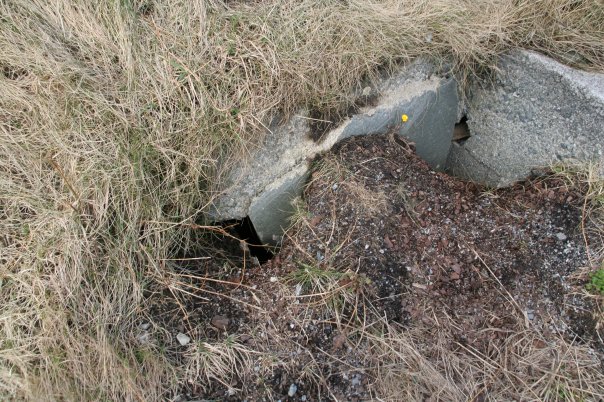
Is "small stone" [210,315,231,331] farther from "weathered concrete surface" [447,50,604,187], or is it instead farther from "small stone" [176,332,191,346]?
"weathered concrete surface" [447,50,604,187]

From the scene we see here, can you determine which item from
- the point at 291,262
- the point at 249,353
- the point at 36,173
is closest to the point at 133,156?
the point at 36,173

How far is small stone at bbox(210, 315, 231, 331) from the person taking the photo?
215 cm

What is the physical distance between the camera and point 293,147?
8.45 ft

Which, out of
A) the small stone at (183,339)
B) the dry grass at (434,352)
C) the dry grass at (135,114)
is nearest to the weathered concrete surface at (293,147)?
the dry grass at (135,114)

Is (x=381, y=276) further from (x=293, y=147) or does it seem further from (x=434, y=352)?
(x=293, y=147)

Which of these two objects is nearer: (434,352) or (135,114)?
(434,352)

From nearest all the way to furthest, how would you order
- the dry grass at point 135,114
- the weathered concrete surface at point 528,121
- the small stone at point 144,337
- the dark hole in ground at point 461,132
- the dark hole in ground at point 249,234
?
the dry grass at point 135,114
the small stone at point 144,337
the weathered concrete surface at point 528,121
the dark hole in ground at point 249,234
the dark hole in ground at point 461,132

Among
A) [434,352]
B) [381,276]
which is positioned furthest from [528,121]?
[434,352]

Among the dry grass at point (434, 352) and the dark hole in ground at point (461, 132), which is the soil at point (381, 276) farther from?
the dark hole in ground at point (461, 132)

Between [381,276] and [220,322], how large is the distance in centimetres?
71

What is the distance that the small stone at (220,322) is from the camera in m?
2.15

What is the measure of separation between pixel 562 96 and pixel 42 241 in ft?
8.10

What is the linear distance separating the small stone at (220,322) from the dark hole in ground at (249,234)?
0.56 m

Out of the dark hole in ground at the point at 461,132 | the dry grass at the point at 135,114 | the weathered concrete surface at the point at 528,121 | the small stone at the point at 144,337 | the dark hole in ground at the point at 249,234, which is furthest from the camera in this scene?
the dark hole in ground at the point at 461,132
